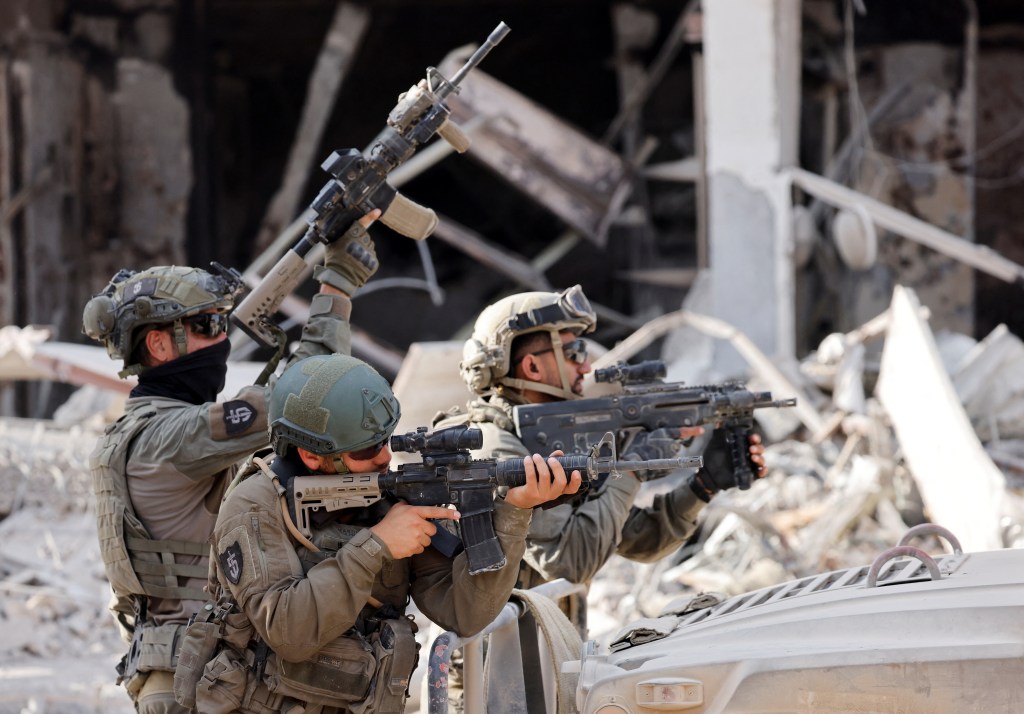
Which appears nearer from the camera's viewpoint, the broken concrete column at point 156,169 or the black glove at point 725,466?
the black glove at point 725,466

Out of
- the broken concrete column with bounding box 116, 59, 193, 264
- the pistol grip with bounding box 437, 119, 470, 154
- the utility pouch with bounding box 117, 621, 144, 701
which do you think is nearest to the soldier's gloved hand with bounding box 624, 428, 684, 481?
the pistol grip with bounding box 437, 119, 470, 154

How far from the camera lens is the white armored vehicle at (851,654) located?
81.7 inches

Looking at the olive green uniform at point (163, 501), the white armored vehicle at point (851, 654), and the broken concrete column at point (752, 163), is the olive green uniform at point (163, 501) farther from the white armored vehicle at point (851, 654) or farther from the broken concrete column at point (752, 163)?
the broken concrete column at point (752, 163)

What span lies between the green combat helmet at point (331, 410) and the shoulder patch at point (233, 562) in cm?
23

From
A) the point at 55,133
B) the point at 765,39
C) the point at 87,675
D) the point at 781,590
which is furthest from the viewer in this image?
→ the point at 55,133

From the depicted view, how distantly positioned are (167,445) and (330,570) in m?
0.91

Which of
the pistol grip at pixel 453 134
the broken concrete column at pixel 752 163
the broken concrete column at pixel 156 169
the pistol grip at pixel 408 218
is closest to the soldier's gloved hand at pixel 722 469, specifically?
the pistol grip at pixel 408 218

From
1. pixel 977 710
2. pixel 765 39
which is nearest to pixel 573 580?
pixel 977 710

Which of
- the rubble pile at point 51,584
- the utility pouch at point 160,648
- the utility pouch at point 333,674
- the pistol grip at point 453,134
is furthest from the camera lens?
the rubble pile at point 51,584

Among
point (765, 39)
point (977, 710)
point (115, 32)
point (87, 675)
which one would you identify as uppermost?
point (115, 32)

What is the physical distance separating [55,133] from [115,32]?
0.97 metres

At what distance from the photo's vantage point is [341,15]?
1029 cm

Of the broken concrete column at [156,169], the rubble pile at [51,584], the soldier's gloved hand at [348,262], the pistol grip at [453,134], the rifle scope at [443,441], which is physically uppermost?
the broken concrete column at [156,169]

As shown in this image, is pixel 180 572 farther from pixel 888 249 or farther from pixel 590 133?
pixel 590 133
